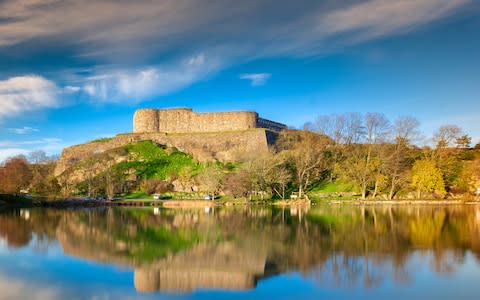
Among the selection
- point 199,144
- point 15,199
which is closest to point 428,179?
point 199,144

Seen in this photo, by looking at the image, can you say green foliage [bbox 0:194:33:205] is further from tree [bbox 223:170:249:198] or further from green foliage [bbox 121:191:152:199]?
tree [bbox 223:170:249:198]

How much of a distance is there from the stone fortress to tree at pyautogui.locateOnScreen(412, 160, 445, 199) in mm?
21946

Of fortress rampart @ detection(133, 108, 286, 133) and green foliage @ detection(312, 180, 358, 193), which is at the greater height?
fortress rampart @ detection(133, 108, 286, 133)

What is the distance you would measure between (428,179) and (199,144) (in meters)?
33.7

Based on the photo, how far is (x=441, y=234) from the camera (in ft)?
71.1

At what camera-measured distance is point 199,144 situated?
66.9 metres

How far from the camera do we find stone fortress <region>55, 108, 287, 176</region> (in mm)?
64938

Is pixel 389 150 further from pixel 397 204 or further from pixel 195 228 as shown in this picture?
pixel 195 228

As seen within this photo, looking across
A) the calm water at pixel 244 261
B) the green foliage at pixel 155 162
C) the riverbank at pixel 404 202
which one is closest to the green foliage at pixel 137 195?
the green foliage at pixel 155 162

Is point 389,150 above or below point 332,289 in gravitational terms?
above

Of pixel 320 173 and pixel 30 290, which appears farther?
pixel 320 173

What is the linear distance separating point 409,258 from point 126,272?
33.1 ft

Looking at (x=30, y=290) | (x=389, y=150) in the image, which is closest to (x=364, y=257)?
(x=30, y=290)

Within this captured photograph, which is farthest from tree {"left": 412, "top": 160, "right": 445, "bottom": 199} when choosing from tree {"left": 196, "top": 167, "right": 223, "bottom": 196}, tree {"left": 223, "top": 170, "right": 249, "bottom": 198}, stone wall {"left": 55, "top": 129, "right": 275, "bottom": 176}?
stone wall {"left": 55, "top": 129, "right": 275, "bottom": 176}
